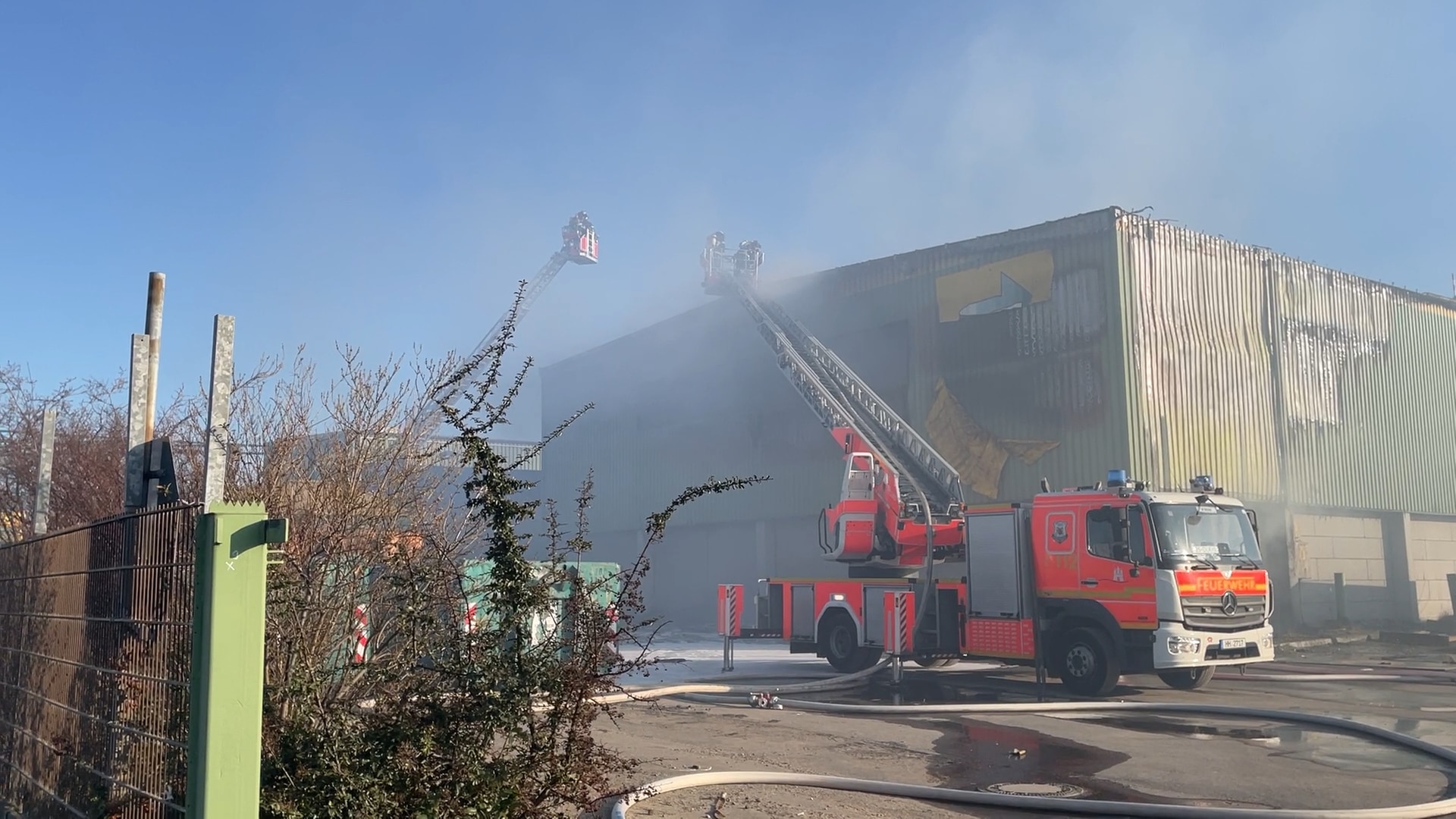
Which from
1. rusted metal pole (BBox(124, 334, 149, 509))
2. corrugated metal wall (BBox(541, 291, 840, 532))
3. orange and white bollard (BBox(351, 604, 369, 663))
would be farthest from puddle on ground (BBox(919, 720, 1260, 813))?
corrugated metal wall (BBox(541, 291, 840, 532))

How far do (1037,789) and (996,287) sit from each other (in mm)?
17879

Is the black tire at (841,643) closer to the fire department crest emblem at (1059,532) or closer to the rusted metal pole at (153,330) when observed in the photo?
the fire department crest emblem at (1059,532)

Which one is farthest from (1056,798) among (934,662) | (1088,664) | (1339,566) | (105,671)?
(1339,566)

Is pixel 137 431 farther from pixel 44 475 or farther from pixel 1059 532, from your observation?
pixel 1059 532

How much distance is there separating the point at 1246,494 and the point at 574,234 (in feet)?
172

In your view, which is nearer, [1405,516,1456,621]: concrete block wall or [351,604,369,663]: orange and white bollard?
[351,604,369,663]: orange and white bollard

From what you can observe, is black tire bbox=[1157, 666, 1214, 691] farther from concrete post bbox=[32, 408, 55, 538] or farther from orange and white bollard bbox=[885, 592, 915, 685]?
concrete post bbox=[32, 408, 55, 538]

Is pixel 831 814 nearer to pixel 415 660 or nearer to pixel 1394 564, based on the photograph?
pixel 415 660

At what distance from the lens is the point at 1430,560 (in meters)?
28.0

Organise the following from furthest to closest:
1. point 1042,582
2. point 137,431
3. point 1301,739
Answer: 1. point 1042,582
2. point 1301,739
3. point 137,431

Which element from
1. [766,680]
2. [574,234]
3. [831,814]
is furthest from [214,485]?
[574,234]

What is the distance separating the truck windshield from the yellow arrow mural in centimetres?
1061

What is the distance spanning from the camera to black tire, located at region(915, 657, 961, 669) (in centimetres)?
1507

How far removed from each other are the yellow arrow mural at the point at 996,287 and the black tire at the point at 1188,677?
435 inches
